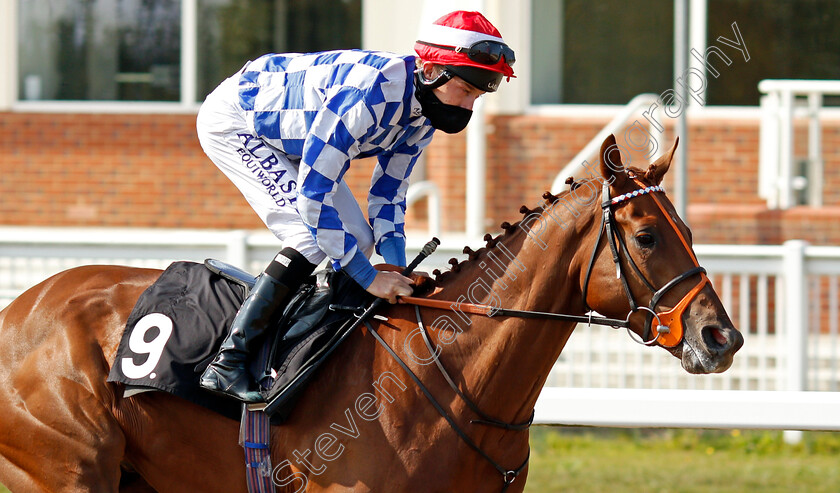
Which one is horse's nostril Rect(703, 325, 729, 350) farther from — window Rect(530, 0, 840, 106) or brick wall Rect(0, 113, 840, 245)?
window Rect(530, 0, 840, 106)

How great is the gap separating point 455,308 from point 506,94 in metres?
5.96

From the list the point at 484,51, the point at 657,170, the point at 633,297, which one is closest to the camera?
the point at 633,297

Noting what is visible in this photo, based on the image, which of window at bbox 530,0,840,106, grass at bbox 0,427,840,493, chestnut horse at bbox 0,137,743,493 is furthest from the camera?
window at bbox 530,0,840,106

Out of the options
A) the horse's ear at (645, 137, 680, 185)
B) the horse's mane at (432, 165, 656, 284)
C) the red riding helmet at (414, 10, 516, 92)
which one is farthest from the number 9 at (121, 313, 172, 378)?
the horse's ear at (645, 137, 680, 185)

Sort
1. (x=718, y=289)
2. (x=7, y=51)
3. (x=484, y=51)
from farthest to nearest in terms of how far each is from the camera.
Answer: (x=7, y=51)
(x=718, y=289)
(x=484, y=51)

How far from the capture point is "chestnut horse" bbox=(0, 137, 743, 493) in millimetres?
2984

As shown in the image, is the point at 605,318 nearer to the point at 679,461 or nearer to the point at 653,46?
the point at 679,461

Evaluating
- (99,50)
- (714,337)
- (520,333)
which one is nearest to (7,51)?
(99,50)

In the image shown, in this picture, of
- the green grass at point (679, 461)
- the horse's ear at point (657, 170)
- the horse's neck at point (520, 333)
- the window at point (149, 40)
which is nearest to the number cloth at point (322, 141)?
the horse's neck at point (520, 333)

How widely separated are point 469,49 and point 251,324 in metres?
1.09

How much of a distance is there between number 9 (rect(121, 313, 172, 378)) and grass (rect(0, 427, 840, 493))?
2627 mm

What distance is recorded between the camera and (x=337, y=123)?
3150mm

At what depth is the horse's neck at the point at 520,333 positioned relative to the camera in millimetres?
3113

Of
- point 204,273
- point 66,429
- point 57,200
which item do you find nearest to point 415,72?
point 204,273
